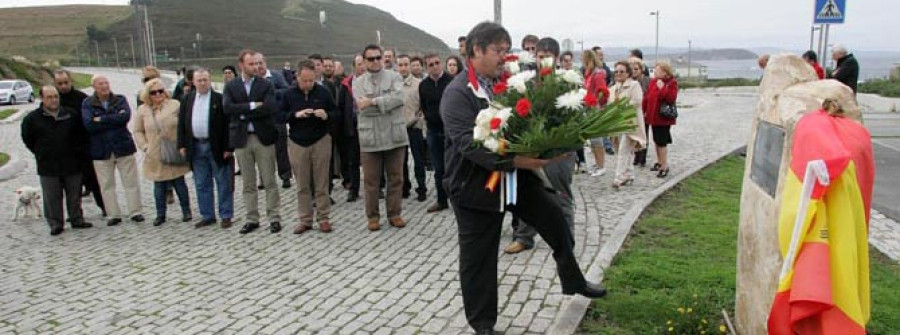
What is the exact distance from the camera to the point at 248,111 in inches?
307

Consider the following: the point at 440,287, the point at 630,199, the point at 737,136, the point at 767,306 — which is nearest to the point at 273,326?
the point at 440,287

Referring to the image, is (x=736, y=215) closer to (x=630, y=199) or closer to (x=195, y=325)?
(x=630, y=199)

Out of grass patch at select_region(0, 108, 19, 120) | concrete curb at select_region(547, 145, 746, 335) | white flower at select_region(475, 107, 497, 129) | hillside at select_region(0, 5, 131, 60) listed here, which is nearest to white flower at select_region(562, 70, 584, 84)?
white flower at select_region(475, 107, 497, 129)

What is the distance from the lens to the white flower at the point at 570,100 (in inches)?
159

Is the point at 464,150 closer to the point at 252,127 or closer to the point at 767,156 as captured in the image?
the point at 767,156

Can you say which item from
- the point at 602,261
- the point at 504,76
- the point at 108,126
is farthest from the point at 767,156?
the point at 108,126

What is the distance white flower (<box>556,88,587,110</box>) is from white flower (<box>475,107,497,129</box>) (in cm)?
40

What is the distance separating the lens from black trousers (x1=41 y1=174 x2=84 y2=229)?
28.0 feet

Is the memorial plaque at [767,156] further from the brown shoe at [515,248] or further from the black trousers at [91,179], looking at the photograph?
the black trousers at [91,179]

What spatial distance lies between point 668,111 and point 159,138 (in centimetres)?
711

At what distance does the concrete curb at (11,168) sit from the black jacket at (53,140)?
5.06 metres

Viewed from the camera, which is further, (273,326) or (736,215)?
(736,215)

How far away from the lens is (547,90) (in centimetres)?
414

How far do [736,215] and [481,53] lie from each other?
4718 millimetres
